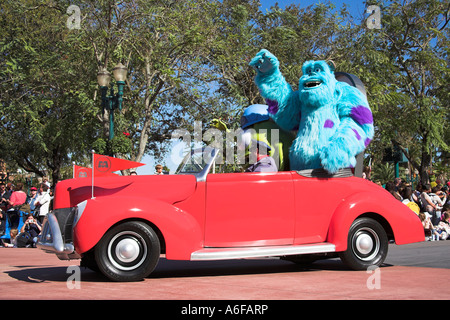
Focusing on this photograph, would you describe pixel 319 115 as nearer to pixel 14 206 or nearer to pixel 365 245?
pixel 365 245

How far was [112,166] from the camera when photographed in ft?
20.2

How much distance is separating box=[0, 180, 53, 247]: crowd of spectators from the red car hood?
305 inches

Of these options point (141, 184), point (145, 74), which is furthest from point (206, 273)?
point (145, 74)

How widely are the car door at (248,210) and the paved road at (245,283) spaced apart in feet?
1.51

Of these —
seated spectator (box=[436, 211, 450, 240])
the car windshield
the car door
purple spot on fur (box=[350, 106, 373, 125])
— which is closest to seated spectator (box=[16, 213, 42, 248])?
the car windshield

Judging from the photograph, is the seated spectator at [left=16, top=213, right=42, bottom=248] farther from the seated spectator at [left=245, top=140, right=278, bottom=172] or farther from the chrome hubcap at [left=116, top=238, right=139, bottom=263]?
the chrome hubcap at [left=116, top=238, right=139, bottom=263]

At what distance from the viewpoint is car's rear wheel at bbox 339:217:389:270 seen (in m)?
6.41

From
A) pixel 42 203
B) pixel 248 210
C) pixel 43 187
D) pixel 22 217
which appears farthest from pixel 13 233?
pixel 248 210

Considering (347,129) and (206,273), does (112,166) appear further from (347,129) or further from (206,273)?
(347,129)

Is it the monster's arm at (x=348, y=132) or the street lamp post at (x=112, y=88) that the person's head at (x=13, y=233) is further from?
the monster's arm at (x=348, y=132)

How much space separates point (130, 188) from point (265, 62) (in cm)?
252

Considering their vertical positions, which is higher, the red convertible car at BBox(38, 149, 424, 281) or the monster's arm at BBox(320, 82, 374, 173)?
the monster's arm at BBox(320, 82, 374, 173)

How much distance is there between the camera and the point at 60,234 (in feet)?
18.4
